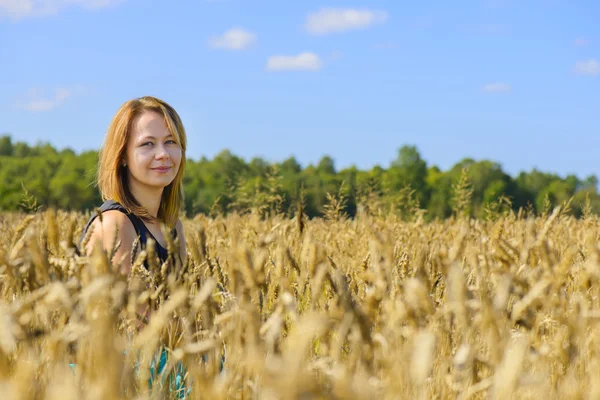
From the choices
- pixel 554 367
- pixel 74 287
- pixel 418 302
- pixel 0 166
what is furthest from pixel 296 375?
pixel 0 166

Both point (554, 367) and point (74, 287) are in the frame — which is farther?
point (554, 367)

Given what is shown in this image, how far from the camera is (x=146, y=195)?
3219 millimetres

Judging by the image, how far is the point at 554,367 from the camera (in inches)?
68.6

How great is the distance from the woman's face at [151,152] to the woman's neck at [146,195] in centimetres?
2

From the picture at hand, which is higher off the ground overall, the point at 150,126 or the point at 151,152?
the point at 150,126

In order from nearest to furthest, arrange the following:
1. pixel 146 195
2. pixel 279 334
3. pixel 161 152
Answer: pixel 279 334, pixel 161 152, pixel 146 195

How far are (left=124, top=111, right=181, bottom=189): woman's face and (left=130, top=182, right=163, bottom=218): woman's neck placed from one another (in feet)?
0.08

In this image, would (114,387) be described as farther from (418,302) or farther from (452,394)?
(452,394)

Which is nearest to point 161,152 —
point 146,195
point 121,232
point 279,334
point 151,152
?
point 151,152

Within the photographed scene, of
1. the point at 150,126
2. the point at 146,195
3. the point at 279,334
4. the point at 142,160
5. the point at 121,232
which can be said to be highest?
the point at 150,126

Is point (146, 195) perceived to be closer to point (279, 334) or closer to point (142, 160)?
point (142, 160)

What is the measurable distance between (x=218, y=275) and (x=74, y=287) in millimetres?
662

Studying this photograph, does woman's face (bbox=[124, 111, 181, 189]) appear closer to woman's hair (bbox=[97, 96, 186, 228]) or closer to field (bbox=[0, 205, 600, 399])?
woman's hair (bbox=[97, 96, 186, 228])

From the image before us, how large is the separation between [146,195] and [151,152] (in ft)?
0.79
